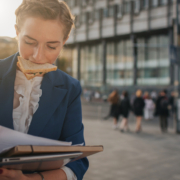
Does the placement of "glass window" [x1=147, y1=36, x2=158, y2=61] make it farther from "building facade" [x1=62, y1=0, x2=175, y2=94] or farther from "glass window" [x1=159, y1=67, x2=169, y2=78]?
"glass window" [x1=159, y1=67, x2=169, y2=78]

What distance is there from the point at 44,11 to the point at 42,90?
1.46 feet

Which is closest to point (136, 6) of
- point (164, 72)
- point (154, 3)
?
point (154, 3)

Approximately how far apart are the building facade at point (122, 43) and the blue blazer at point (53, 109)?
105ft

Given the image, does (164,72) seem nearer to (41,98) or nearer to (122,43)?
(122,43)

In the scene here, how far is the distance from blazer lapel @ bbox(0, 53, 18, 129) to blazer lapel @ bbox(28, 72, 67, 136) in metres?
0.13

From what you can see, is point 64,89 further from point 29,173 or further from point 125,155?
point 125,155

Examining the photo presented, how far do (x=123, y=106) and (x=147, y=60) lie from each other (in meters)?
27.2

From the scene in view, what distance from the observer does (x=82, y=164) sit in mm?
1532

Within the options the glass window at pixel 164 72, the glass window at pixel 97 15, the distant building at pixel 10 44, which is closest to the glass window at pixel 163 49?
the glass window at pixel 164 72

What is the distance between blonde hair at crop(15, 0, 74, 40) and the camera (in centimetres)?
133

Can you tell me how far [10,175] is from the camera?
1.09m

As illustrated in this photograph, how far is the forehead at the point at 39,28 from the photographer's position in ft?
4.34

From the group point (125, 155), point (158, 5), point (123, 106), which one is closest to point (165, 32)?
point (158, 5)

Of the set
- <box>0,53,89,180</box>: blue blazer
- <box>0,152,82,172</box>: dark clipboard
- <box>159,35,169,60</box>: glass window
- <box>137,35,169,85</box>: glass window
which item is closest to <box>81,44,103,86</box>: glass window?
<box>137,35,169,85</box>: glass window
